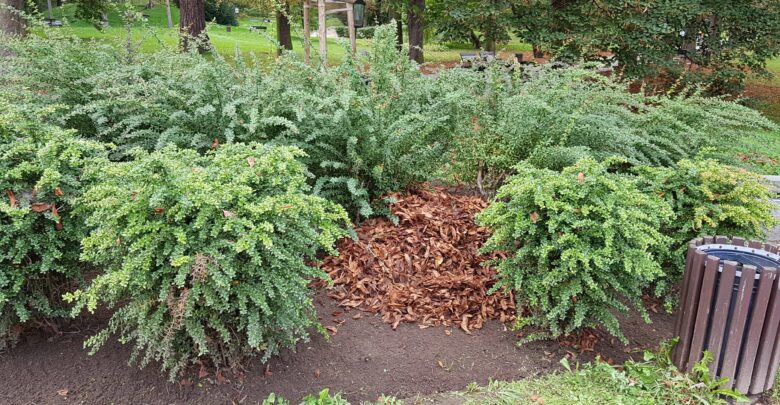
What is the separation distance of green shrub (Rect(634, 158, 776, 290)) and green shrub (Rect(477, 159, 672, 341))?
42 cm

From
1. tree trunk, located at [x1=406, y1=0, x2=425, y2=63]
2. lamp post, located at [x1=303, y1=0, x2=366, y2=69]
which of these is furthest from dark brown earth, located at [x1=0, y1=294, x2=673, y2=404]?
tree trunk, located at [x1=406, y1=0, x2=425, y2=63]

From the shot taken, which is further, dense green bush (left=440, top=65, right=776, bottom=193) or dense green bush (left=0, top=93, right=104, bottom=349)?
dense green bush (left=440, top=65, right=776, bottom=193)

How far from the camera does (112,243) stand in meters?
2.71

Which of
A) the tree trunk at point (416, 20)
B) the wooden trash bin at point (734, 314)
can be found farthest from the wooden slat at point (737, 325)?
→ the tree trunk at point (416, 20)

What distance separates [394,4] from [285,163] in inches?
403

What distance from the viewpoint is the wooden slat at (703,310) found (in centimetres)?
296

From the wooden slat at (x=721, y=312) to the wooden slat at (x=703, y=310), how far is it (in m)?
0.03

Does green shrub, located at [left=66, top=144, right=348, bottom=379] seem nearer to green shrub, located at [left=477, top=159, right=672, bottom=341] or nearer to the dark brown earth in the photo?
the dark brown earth

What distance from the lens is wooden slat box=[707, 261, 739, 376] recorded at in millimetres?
2887

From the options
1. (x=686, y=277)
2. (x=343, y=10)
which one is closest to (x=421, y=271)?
(x=686, y=277)

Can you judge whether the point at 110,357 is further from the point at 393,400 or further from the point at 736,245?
the point at 736,245

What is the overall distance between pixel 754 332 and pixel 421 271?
6.76ft

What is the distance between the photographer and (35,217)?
3.04 m

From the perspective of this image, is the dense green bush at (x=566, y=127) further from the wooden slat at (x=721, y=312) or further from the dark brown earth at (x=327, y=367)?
the dark brown earth at (x=327, y=367)
